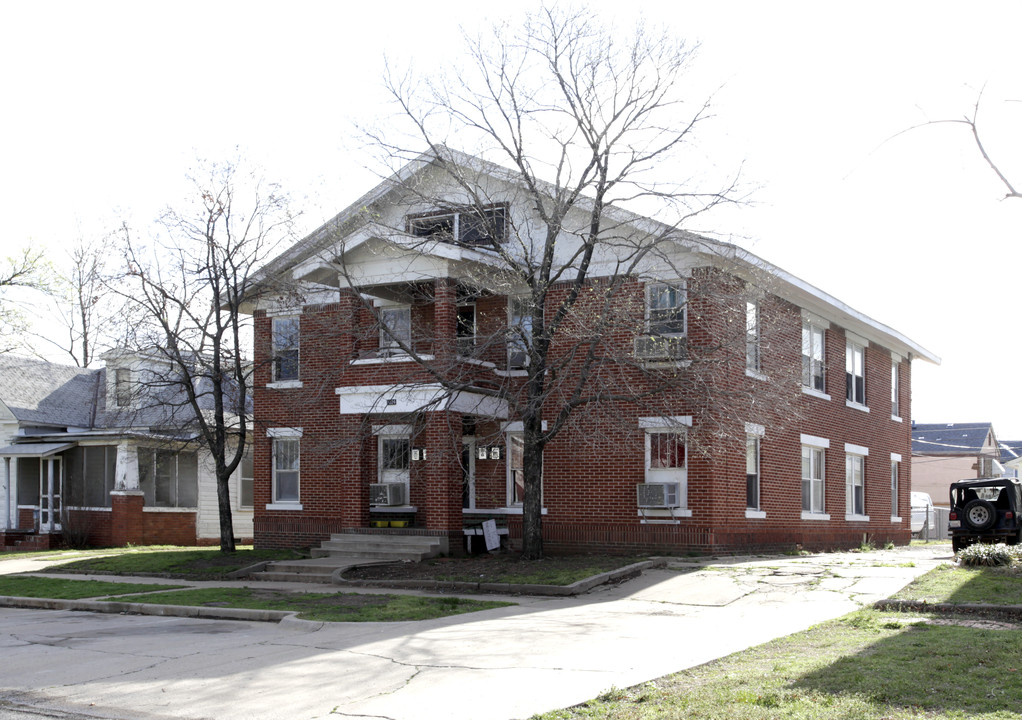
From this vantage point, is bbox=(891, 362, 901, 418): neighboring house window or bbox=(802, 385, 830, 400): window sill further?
bbox=(891, 362, 901, 418): neighboring house window

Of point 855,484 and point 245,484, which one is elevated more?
point 855,484

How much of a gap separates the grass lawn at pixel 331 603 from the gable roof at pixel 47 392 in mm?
17356

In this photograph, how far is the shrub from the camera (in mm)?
16922

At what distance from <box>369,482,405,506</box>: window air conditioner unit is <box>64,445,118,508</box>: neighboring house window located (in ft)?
35.3

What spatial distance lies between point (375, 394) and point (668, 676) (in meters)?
13.9

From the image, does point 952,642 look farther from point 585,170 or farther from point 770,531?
point 770,531

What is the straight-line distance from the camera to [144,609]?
1561cm

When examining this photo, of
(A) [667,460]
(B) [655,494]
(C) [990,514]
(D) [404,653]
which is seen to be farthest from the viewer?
(C) [990,514]

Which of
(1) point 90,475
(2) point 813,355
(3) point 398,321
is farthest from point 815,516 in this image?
(1) point 90,475

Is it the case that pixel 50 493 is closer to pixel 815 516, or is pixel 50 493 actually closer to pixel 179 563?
pixel 179 563

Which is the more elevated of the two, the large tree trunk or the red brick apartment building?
the red brick apartment building

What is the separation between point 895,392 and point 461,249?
17820 mm

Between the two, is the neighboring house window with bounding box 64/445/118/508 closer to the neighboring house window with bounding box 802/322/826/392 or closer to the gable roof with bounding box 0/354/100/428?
the gable roof with bounding box 0/354/100/428

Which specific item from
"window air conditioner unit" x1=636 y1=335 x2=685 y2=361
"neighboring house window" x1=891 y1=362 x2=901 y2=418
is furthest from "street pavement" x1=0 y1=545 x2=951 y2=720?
"neighboring house window" x1=891 y1=362 x2=901 y2=418
